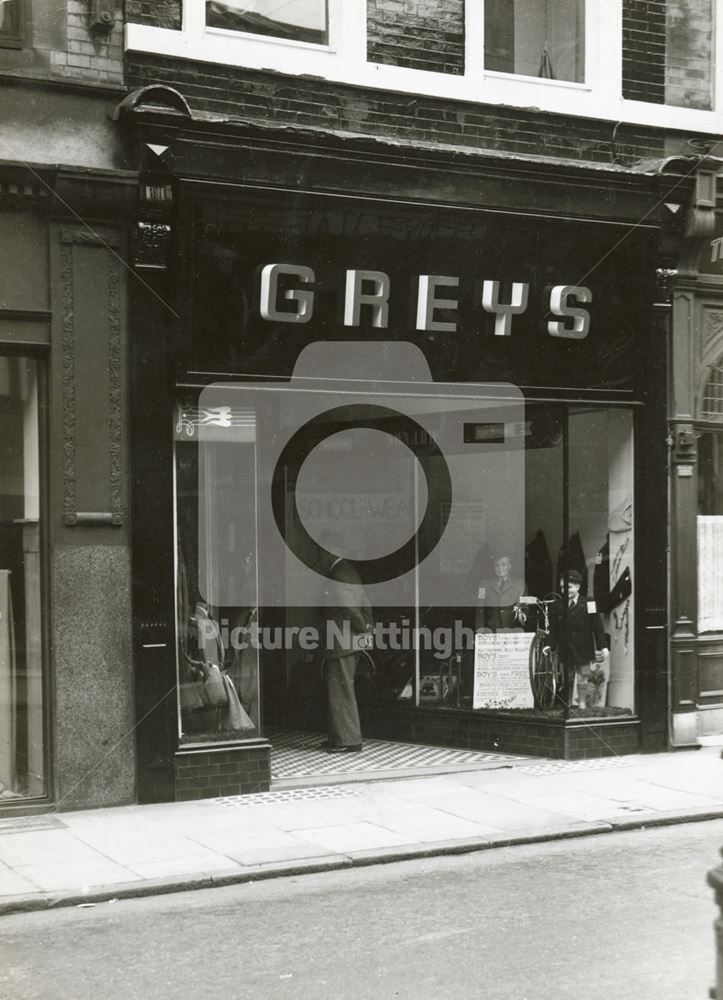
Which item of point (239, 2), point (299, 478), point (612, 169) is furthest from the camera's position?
point (299, 478)

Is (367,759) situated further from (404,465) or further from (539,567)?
(404,465)

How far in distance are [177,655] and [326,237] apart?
11.6 ft

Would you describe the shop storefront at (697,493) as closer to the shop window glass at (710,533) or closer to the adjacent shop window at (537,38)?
the shop window glass at (710,533)

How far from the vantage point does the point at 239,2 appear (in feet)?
33.7

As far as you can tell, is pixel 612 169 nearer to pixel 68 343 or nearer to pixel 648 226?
pixel 648 226

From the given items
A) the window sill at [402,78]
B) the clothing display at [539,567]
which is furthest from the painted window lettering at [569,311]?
the clothing display at [539,567]

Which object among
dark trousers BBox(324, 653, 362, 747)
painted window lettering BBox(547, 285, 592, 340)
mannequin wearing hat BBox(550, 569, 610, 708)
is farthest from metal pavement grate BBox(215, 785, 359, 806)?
painted window lettering BBox(547, 285, 592, 340)

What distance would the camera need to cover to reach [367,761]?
11586 millimetres

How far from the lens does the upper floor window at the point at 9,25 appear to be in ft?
30.5

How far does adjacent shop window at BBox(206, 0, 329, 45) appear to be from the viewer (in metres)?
10.2

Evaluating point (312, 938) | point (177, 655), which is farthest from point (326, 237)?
point (312, 938)

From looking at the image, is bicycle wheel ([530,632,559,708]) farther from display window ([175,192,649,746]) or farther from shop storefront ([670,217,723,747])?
shop storefront ([670,217,723,747])

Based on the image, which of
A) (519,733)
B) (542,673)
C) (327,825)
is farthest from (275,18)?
(519,733)

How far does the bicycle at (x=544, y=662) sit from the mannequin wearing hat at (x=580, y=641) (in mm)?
60
